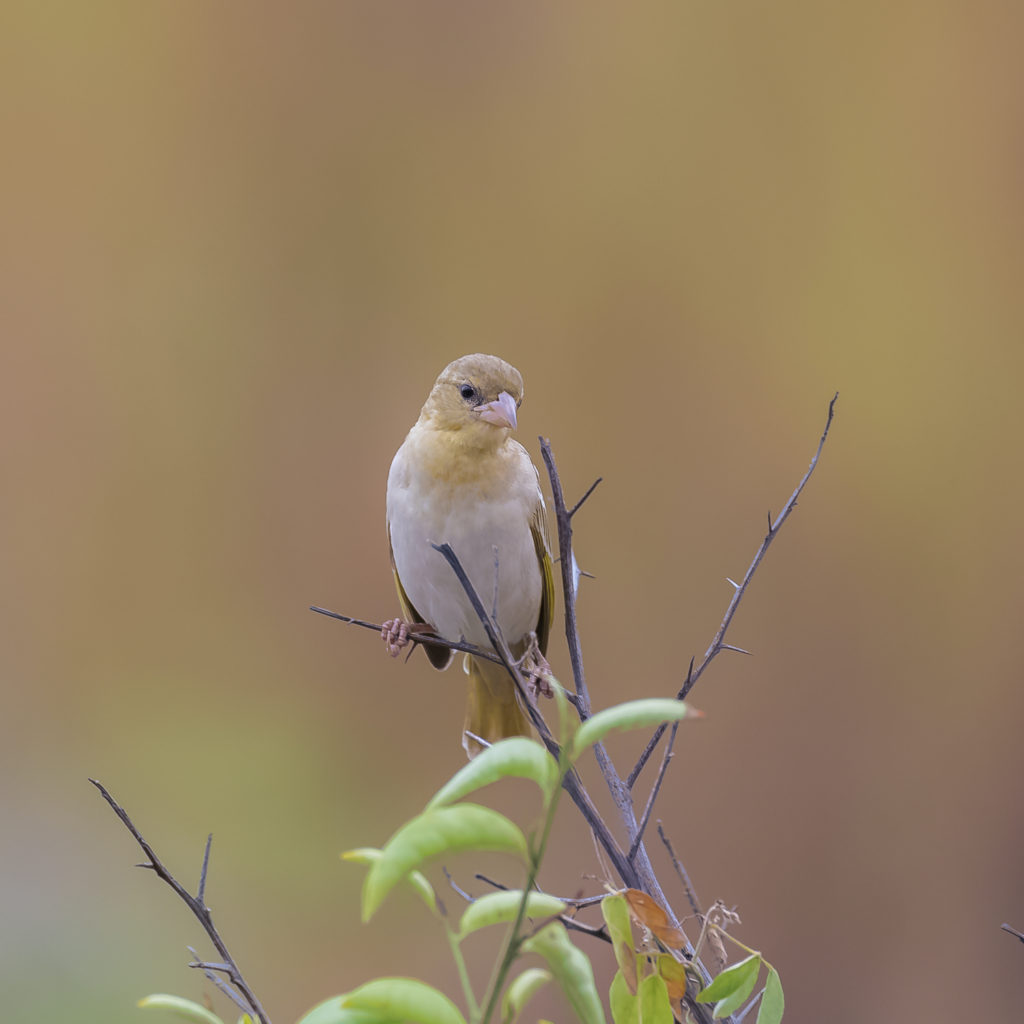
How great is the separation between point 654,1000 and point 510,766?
0.71 ft

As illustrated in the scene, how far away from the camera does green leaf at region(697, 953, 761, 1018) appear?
Answer: 2.09ft

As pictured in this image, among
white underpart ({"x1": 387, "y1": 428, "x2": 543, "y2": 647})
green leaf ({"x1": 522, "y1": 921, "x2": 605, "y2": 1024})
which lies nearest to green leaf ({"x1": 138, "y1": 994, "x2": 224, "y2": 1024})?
green leaf ({"x1": 522, "y1": 921, "x2": 605, "y2": 1024})

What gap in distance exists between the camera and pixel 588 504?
250 centimetres

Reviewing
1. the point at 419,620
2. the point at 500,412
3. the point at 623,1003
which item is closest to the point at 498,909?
the point at 623,1003

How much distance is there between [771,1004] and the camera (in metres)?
0.68

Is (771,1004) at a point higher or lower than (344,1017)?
lower

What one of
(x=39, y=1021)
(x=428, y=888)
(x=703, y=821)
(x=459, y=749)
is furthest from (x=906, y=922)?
(x=428, y=888)

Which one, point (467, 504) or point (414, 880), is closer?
point (414, 880)

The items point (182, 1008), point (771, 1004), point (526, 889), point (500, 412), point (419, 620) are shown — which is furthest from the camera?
point (419, 620)

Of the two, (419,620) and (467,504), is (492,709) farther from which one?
(467,504)

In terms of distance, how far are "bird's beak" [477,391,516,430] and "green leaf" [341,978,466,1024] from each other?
3.34ft

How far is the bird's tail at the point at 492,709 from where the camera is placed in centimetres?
180

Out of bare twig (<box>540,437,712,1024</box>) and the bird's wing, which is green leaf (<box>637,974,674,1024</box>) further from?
the bird's wing

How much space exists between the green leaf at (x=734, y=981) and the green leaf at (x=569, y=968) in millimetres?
162
